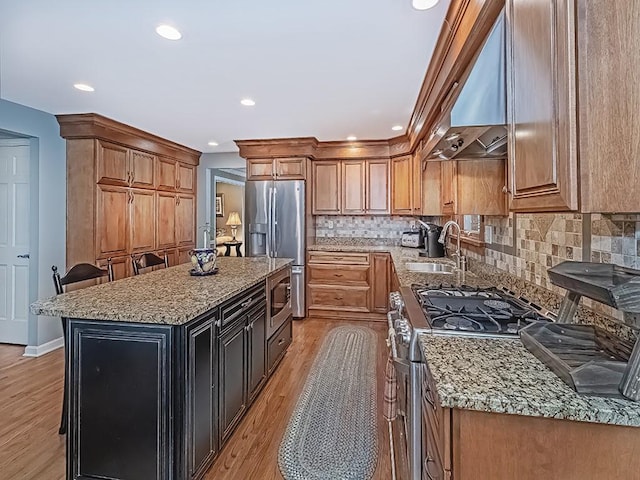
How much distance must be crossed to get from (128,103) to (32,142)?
1162 mm

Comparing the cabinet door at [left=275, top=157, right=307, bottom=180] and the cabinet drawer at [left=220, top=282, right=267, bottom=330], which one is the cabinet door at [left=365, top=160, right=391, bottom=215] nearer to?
the cabinet door at [left=275, top=157, right=307, bottom=180]

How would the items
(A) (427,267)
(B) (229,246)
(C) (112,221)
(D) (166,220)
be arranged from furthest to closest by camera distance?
1. (B) (229,246)
2. (D) (166,220)
3. (C) (112,221)
4. (A) (427,267)

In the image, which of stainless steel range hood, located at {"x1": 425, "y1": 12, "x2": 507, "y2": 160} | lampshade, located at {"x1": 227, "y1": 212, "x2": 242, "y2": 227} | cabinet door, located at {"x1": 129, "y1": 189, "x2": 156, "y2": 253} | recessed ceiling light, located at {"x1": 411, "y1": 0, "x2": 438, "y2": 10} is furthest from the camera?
lampshade, located at {"x1": 227, "y1": 212, "x2": 242, "y2": 227}

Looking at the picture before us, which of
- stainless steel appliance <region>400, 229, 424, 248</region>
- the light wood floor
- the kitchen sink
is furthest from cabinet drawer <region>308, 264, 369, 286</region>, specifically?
the kitchen sink

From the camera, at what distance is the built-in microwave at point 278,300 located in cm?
301

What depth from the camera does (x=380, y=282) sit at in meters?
4.88

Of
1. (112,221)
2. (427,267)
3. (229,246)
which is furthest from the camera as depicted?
(229,246)

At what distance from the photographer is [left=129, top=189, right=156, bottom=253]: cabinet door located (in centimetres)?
455

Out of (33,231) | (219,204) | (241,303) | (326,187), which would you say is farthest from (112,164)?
(219,204)

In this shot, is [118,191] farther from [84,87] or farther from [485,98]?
[485,98]

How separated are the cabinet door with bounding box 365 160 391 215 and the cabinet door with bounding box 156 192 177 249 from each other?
9.14ft

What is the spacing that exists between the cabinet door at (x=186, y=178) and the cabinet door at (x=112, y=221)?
3.80 feet

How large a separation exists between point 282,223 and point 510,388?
14.1 feet

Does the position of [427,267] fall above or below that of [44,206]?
below
